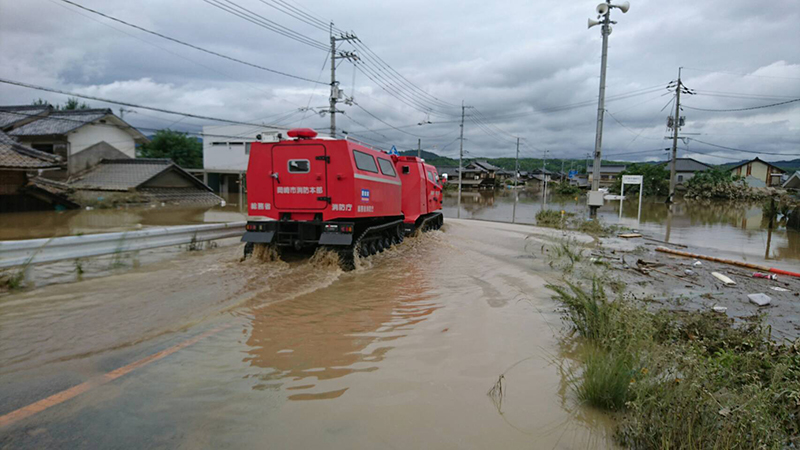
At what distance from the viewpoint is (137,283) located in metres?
6.24

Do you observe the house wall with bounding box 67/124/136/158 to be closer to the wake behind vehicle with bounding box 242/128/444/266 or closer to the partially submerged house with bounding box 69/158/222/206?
the partially submerged house with bounding box 69/158/222/206

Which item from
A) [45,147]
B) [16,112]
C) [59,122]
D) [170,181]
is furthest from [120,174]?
[16,112]

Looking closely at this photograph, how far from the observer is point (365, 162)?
28.8ft

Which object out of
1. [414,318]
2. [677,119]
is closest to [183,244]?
[414,318]

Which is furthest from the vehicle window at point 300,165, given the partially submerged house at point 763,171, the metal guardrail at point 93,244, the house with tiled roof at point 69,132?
the partially submerged house at point 763,171

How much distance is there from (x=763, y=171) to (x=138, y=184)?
212ft

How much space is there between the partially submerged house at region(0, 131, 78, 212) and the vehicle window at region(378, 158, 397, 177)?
11.8 meters

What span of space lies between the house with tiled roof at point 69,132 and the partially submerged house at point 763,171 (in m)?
63.4

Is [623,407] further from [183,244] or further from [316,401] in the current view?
[183,244]

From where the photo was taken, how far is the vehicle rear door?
7.93 metres

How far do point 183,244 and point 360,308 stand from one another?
16.8 feet

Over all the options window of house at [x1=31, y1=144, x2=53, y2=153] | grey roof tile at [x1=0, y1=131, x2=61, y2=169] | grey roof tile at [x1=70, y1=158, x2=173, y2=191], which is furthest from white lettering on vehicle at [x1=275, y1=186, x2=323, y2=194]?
window of house at [x1=31, y1=144, x2=53, y2=153]

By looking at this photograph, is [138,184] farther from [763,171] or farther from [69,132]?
[763,171]

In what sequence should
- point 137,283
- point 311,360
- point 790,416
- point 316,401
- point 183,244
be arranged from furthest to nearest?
1. point 183,244
2. point 137,283
3. point 311,360
4. point 316,401
5. point 790,416
